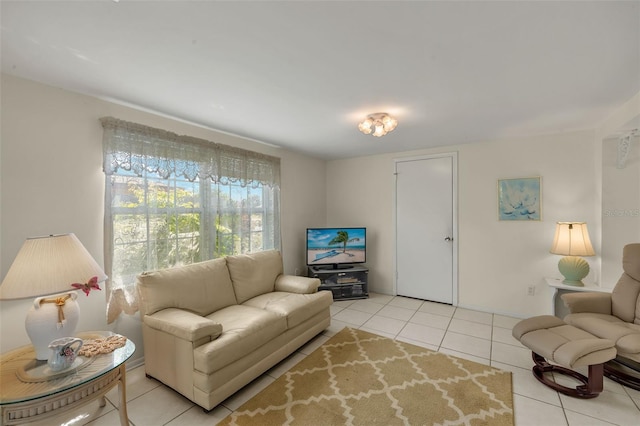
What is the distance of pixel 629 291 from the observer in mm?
2369

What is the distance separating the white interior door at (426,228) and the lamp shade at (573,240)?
113cm

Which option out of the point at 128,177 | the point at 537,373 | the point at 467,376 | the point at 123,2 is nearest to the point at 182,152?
the point at 128,177

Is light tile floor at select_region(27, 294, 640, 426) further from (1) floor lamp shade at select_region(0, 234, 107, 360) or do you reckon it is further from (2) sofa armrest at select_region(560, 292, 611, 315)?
(1) floor lamp shade at select_region(0, 234, 107, 360)

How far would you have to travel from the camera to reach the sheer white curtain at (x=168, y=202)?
7.39ft

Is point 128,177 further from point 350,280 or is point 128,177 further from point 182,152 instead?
point 350,280

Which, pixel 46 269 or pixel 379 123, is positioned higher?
pixel 379 123

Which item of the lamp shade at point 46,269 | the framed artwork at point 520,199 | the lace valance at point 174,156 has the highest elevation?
the lace valance at point 174,156

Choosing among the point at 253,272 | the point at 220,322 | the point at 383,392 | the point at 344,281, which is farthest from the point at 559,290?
the point at 220,322

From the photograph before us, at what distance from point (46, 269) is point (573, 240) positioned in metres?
4.45

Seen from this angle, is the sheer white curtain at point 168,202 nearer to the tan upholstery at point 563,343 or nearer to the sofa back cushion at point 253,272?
the sofa back cushion at point 253,272

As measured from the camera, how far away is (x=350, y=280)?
13.7ft

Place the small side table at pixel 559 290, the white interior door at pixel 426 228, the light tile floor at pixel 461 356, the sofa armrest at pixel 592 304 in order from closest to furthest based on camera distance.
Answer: the light tile floor at pixel 461 356
the sofa armrest at pixel 592 304
the small side table at pixel 559 290
the white interior door at pixel 426 228

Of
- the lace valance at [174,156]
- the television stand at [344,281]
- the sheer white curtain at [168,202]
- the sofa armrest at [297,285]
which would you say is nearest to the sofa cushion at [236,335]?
the sofa armrest at [297,285]

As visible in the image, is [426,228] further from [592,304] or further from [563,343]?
[563,343]
